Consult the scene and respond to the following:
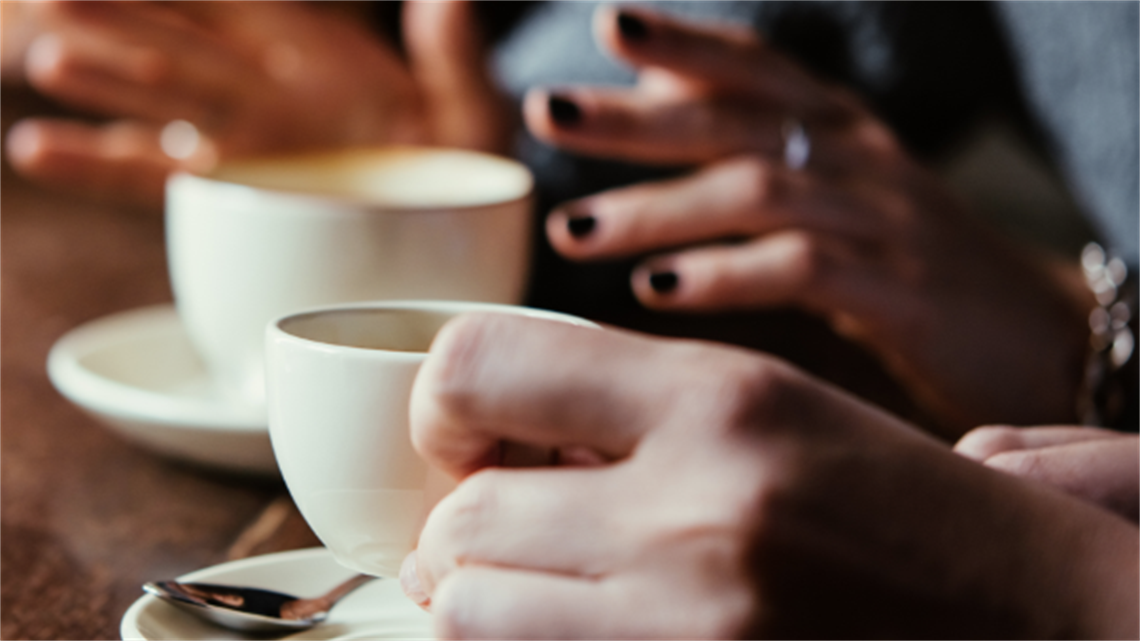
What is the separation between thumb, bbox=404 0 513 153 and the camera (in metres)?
0.87

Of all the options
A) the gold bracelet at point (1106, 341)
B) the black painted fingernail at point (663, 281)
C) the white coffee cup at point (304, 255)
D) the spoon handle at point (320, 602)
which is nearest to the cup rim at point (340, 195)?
the white coffee cup at point (304, 255)

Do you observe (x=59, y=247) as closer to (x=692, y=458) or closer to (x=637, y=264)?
(x=637, y=264)

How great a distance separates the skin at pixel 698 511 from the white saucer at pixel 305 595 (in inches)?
3.7

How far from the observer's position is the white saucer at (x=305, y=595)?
34 centimetres

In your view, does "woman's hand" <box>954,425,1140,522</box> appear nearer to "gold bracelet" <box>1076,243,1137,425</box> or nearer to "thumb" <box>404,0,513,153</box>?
"gold bracelet" <box>1076,243,1137,425</box>

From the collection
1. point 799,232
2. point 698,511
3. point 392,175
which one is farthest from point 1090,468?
point 392,175

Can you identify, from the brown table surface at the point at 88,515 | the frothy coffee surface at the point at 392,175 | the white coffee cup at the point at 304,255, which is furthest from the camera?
the frothy coffee surface at the point at 392,175

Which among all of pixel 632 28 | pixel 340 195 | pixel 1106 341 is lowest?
pixel 1106 341

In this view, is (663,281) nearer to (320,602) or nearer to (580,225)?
(580,225)

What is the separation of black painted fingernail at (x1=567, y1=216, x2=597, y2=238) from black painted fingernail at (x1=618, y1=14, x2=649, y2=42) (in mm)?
136

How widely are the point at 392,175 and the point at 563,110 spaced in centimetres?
14

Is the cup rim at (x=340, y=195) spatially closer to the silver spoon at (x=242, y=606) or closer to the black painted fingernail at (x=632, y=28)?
the black painted fingernail at (x=632, y=28)

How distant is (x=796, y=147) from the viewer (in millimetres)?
809

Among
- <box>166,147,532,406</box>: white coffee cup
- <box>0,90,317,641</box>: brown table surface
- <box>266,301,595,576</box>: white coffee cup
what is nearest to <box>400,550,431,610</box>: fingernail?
<box>266,301,595,576</box>: white coffee cup
